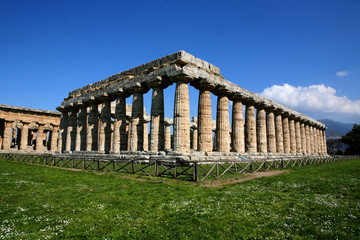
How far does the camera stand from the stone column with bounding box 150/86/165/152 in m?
24.8

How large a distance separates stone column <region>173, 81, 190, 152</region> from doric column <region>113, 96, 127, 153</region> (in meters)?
9.63

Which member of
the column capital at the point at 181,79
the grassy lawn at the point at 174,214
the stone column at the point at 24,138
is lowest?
the grassy lawn at the point at 174,214

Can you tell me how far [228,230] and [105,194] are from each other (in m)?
6.64

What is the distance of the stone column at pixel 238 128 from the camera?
29.2m

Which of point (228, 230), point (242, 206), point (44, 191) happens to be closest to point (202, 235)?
point (228, 230)

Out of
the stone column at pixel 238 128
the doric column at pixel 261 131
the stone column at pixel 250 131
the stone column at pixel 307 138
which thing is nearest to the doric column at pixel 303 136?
the stone column at pixel 307 138

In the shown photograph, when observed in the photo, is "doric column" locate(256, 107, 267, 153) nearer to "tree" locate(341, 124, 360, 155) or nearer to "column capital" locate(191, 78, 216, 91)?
"column capital" locate(191, 78, 216, 91)

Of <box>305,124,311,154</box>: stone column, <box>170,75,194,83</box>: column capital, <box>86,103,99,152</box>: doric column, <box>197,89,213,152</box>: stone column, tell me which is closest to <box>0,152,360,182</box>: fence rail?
<box>197,89,213,152</box>: stone column

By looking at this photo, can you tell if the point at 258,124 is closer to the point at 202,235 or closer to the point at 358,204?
the point at 358,204

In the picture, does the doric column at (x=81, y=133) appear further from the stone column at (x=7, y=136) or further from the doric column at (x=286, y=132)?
the doric column at (x=286, y=132)

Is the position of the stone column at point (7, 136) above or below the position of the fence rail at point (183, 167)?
above

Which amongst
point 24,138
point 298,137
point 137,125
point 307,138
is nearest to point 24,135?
point 24,138

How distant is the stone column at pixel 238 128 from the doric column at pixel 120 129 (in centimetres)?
1415

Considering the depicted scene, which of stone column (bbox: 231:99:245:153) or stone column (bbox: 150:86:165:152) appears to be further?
stone column (bbox: 231:99:245:153)
